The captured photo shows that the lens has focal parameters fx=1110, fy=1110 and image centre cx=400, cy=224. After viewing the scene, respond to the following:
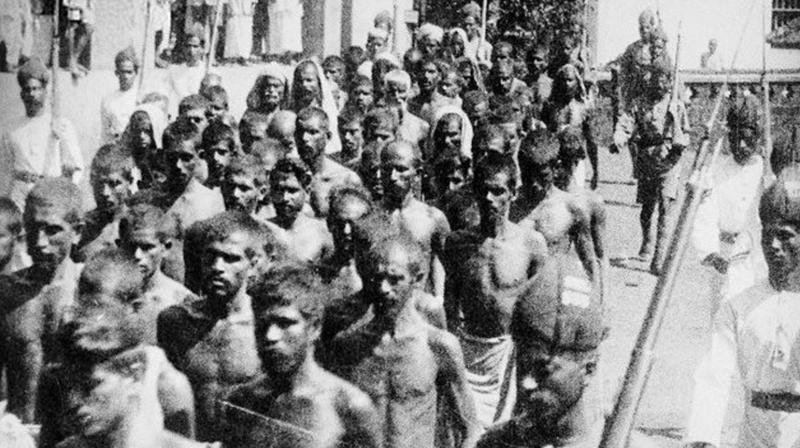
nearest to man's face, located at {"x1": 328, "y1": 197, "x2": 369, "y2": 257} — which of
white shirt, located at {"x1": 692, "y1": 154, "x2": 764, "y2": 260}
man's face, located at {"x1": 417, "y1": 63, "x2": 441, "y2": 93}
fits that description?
white shirt, located at {"x1": 692, "y1": 154, "x2": 764, "y2": 260}

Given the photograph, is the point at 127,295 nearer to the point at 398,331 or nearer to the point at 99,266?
the point at 99,266

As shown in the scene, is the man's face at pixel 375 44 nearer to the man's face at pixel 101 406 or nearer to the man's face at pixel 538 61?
the man's face at pixel 538 61

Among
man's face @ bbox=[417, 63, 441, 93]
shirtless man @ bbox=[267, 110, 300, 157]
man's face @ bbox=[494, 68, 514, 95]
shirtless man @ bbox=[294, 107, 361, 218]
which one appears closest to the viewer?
shirtless man @ bbox=[294, 107, 361, 218]

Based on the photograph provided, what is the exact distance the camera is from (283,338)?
3.83 metres

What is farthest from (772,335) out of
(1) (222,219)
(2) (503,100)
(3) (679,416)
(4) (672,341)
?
(2) (503,100)

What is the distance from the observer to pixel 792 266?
148 inches

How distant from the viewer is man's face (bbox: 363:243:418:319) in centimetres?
448

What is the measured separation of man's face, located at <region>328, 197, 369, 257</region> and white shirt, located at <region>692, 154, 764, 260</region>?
1.88 m

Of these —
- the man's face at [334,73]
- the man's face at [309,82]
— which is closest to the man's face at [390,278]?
the man's face at [309,82]

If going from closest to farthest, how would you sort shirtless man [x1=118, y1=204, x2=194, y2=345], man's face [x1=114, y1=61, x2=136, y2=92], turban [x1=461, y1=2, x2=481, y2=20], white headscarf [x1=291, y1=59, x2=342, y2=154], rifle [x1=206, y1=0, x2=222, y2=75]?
shirtless man [x1=118, y1=204, x2=194, y2=345] < man's face [x1=114, y1=61, x2=136, y2=92] < white headscarf [x1=291, y1=59, x2=342, y2=154] < rifle [x1=206, y1=0, x2=222, y2=75] < turban [x1=461, y1=2, x2=481, y2=20]

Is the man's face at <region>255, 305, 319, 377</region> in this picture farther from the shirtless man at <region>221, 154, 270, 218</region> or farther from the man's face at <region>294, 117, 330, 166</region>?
the man's face at <region>294, 117, 330, 166</region>

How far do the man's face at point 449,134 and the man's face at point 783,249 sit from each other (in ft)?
14.0

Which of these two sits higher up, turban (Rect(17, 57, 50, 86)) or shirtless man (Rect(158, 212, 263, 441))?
turban (Rect(17, 57, 50, 86))

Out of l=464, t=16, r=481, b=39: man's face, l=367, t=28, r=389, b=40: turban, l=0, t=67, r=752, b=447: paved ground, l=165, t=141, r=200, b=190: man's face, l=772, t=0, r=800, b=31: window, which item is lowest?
l=0, t=67, r=752, b=447: paved ground
